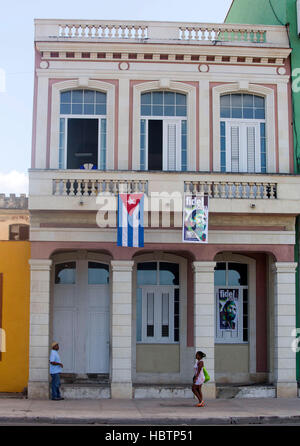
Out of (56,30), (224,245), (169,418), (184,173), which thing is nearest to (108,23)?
(56,30)

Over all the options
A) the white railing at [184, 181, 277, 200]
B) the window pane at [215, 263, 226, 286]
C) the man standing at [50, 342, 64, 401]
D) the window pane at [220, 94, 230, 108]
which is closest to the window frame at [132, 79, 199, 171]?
the white railing at [184, 181, 277, 200]

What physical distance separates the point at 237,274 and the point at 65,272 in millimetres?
5079

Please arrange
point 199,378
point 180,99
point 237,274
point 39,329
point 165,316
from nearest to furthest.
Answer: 1. point 199,378
2. point 39,329
3. point 180,99
4. point 165,316
5. point 237,274

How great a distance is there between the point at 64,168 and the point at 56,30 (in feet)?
12.9

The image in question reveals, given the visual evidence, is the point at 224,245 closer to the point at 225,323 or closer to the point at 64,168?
the point at 225,323

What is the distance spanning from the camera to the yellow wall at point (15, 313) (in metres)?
19.3

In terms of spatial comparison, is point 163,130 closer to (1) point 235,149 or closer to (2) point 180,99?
(2) point 180,99

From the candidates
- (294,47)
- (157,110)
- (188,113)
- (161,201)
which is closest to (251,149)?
(188,113)

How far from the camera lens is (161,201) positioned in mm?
19000

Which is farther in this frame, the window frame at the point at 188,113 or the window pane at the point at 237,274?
the window pane at the point at 237,274

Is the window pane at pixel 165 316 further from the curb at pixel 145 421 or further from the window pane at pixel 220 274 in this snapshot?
the curb at pixel 145 421

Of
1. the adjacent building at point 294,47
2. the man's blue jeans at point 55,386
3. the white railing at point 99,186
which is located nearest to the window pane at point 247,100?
the adjacent building at point 294,47

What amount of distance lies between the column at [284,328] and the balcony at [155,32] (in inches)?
260

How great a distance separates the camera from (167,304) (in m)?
20.7
